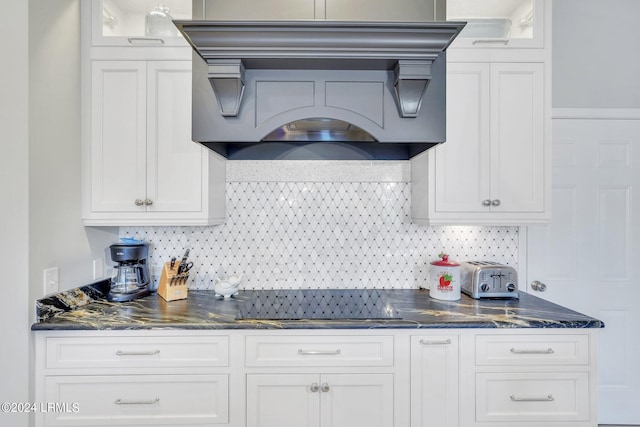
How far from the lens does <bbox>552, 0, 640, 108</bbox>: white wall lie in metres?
2.22

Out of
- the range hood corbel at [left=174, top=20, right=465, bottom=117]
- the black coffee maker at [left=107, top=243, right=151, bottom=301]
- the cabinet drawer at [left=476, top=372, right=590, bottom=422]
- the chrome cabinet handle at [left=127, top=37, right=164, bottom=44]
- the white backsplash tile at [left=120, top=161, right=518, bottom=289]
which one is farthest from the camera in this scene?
the white backsplash tile at [left=120, top=161, right=518, bottom=289]

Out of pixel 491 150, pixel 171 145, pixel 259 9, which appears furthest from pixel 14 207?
pixel 491 150

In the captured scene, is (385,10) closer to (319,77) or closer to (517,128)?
(319,77)

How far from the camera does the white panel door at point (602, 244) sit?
2.22 m

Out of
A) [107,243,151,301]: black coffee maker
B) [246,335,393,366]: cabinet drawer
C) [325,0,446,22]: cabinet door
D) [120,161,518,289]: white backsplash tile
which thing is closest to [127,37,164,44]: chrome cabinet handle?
[120,161,518,289]: white backsplash tile

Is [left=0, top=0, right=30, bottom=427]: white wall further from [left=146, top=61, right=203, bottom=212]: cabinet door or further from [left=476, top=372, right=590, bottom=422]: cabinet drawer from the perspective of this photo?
[left=476, top=372, right=590, bottom=422]: cabinet drawer

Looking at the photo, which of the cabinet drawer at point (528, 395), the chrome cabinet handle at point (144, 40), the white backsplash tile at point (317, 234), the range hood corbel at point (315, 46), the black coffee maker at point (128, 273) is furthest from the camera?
the white backsplash tile at point (317, 234)

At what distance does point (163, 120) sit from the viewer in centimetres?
183

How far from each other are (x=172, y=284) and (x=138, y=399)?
588mm

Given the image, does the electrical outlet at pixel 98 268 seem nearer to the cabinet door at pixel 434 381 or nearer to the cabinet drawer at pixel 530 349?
the cabinet door at pixel 434 381

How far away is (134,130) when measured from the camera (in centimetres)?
183

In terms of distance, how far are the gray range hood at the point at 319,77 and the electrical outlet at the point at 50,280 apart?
93 cm

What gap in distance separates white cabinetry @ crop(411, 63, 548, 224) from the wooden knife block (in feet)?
4.75

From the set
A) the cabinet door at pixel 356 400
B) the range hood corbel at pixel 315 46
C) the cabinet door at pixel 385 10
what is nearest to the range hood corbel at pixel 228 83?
the range hood corbel at pixel 315 46
